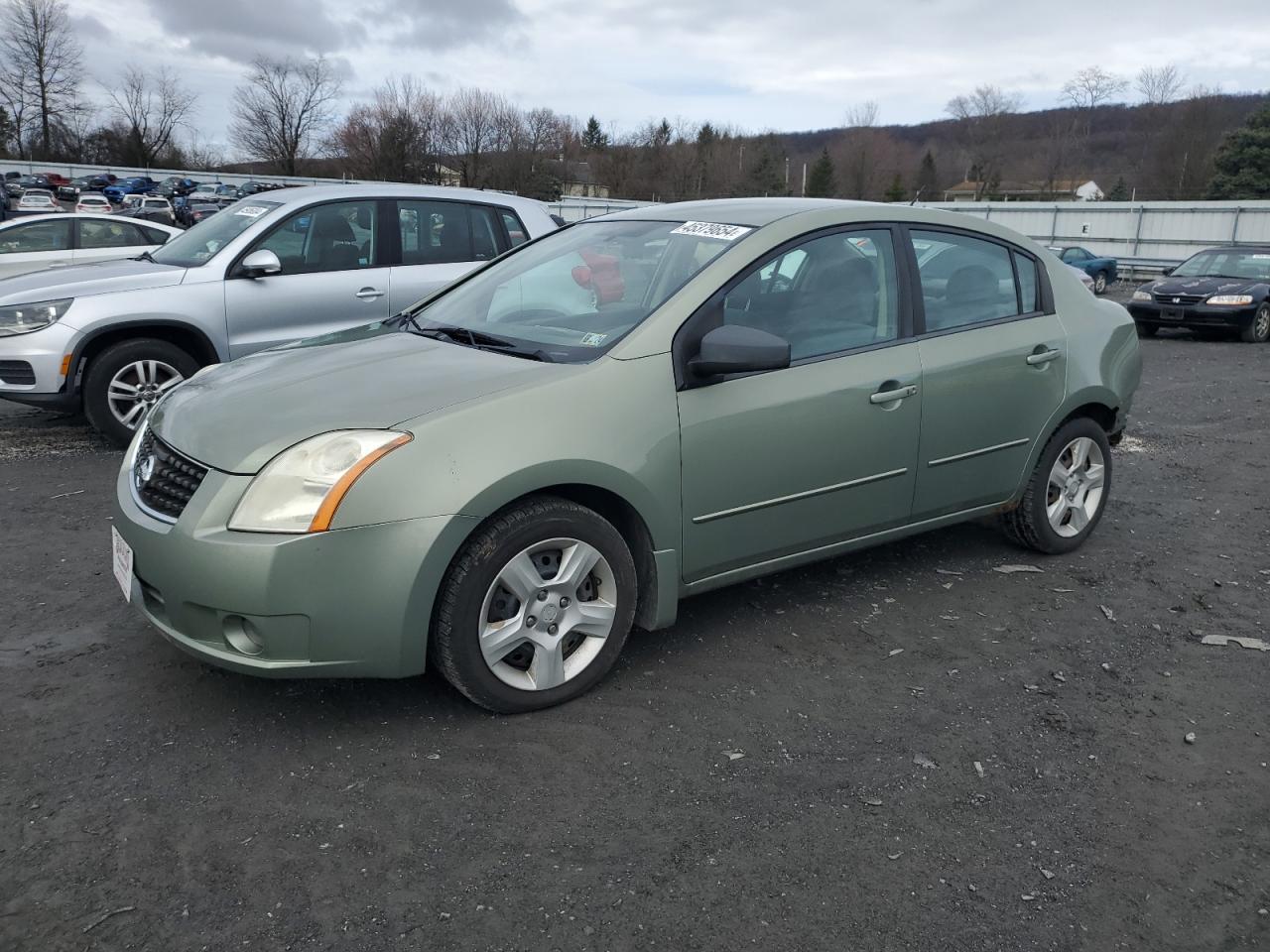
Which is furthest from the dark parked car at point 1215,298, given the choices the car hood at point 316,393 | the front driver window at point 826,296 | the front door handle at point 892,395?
the car hood at point 316,393

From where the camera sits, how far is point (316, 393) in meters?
3.36

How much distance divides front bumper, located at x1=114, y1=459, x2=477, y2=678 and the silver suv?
4.30 m

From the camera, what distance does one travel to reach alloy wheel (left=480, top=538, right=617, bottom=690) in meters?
3.26

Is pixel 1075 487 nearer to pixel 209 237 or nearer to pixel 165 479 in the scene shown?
pixel 165 479

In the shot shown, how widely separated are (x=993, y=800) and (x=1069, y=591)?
6.60 ft

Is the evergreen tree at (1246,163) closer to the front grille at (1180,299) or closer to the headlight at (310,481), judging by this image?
the front grille at (1180,299)

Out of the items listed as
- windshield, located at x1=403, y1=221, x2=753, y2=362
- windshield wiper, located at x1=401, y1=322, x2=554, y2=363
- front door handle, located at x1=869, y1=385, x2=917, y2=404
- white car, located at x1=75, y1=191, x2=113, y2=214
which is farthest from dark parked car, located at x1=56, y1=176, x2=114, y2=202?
front door handle, located at x1=869, y1=385, x2=917, y2=404

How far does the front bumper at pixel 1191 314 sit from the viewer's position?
50.0 ft

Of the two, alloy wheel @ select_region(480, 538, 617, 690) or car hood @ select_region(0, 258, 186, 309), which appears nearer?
alloy wheel @ select_region(480, 538, 617, 690)

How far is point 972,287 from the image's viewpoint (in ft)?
15.0

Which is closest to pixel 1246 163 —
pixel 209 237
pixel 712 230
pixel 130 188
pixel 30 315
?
pixel 209 237

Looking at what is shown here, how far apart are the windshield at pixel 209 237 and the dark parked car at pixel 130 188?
46.7m

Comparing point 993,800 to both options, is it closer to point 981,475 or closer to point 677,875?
point 677,875

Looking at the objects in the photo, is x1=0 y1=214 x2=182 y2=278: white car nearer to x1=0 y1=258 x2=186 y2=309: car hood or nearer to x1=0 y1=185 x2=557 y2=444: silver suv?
x1=0 y1=258 x2=186 y2=309: car hood
